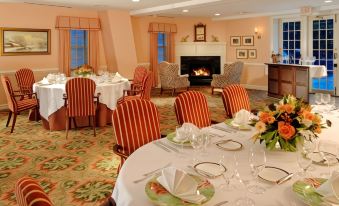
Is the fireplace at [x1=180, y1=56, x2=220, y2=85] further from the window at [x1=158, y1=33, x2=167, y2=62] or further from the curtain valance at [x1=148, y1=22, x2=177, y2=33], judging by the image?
the curtain valance at [x1=148, y1=22, x2=177, y2=33]

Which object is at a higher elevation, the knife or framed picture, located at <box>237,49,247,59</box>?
framed picture, located at <box>237,49,247,59</box>

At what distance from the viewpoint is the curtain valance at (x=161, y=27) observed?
10.8 m

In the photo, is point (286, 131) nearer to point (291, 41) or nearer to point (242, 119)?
point (242, 119)

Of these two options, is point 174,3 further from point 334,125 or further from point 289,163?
point 289,163

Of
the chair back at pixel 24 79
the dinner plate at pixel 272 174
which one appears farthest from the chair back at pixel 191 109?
the chair back at pixel 24 79

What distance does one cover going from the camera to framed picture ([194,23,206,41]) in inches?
466

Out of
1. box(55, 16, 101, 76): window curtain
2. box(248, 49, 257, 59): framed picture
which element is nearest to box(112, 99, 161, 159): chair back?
box(55, 16, 101, 76): window curtain

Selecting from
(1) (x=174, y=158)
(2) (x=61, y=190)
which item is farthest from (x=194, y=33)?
(1) (x=174, y=158)

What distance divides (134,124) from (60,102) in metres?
3.32

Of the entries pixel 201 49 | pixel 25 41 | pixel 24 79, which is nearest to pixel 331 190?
pixel 24 79

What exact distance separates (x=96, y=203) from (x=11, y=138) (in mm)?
2957

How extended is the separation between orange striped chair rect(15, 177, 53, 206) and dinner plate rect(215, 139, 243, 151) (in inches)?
50.8

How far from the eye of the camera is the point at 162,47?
11.5 metres

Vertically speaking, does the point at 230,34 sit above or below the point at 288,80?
above
